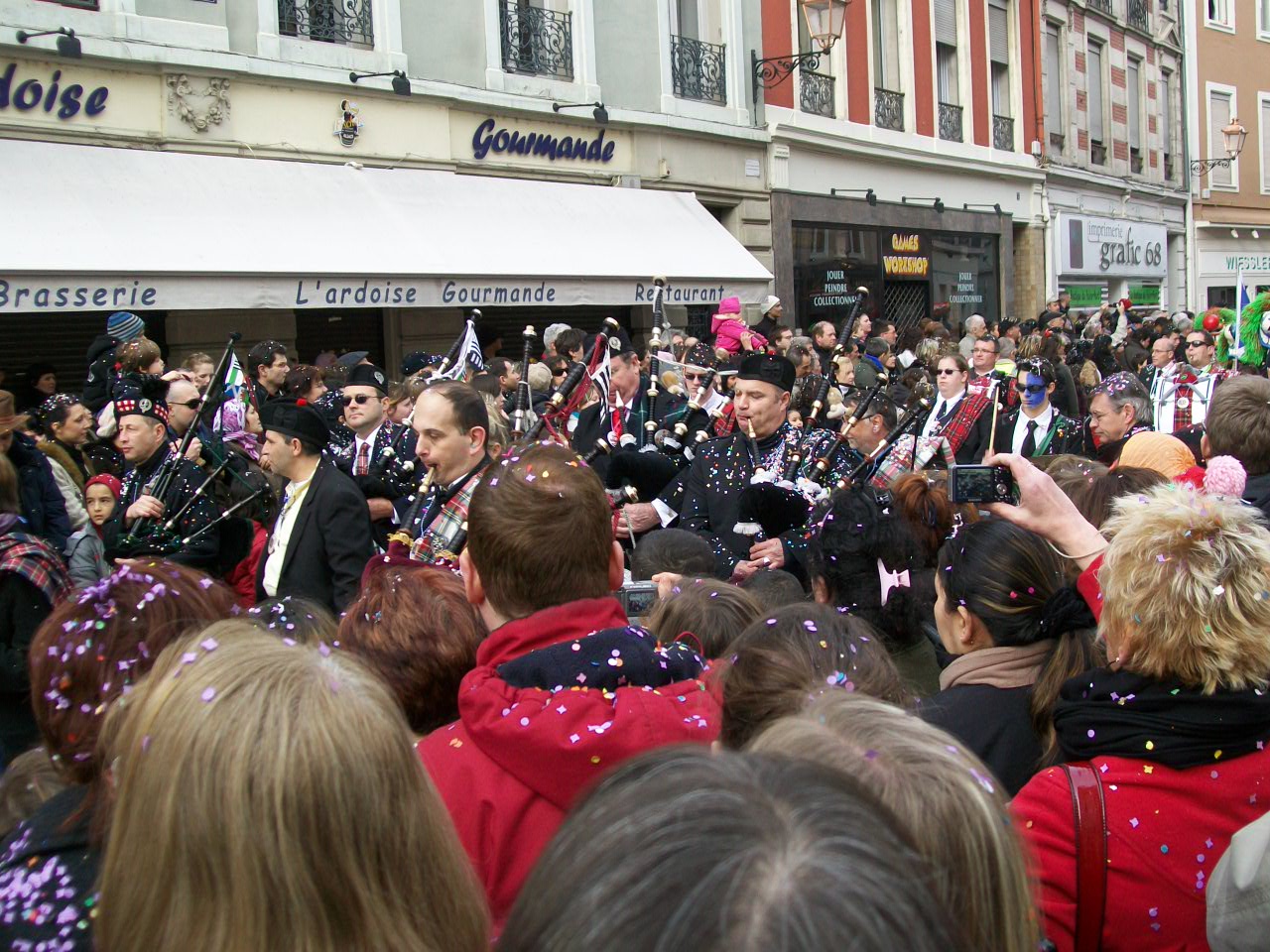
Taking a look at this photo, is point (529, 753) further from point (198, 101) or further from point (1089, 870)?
point (198, 101)

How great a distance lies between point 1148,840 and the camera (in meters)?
2.07

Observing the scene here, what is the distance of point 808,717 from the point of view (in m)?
1.44

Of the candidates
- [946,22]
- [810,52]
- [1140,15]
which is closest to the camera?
[810,52]

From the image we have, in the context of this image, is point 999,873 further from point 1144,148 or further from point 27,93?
point 1144,148

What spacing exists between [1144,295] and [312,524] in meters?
28.3

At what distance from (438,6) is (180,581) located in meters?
11.9

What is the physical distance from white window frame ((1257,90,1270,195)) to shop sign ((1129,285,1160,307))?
21.9ft

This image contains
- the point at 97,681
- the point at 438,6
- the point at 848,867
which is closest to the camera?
the point at 848,867

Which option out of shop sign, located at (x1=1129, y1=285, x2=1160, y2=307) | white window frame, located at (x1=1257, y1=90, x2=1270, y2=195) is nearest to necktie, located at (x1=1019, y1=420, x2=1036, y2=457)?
shop sign, located at (x1=1129, y1=285, x2=1160, y2=307)

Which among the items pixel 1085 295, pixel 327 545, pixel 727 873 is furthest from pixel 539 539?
pixel 1085 295

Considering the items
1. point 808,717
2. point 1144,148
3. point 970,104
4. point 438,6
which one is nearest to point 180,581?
point 808,717

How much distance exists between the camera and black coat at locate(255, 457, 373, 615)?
4.70 metres

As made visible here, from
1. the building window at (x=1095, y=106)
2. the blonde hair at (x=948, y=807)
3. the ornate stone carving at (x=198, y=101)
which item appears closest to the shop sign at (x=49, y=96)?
the ornate stone carving at (x=198, y=101)

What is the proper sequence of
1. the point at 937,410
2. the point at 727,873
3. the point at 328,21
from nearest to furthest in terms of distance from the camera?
the point at 727,873, the point at 937,410, the point at 328,21
